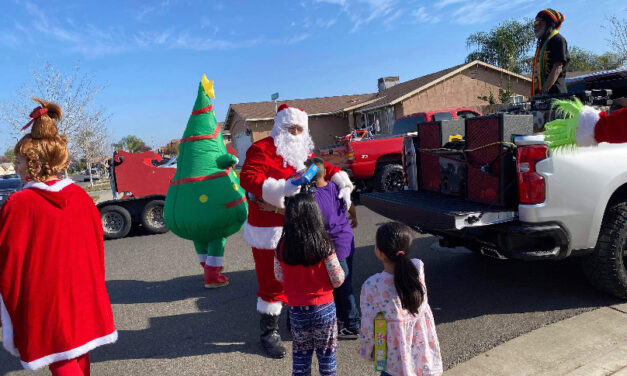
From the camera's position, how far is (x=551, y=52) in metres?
4.95

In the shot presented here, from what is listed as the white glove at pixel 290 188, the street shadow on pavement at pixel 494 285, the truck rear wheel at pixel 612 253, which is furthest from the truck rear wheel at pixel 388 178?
the white glove at pixel 290 188

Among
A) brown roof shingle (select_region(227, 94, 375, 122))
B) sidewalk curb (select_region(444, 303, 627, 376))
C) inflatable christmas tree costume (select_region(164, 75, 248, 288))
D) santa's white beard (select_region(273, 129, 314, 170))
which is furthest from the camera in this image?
brown roof shingle (select_region(227, 94, 375, 122))

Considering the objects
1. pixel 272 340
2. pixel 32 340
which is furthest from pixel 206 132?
pixel 32 340

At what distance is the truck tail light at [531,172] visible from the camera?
3562 millimetres

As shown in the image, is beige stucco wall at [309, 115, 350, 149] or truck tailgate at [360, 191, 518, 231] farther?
beige stucco wall at [309, 115, 350, 149]

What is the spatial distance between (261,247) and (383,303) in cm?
147

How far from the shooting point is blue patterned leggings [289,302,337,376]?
2.56 metres

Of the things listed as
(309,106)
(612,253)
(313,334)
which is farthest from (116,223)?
(309,106)

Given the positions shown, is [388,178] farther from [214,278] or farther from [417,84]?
[417,84]

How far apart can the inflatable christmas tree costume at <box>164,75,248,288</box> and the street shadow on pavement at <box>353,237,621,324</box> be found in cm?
155

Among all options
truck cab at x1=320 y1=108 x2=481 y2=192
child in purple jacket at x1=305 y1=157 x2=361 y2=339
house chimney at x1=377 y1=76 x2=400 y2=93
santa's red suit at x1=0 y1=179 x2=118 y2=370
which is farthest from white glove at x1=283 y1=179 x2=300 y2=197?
house chimney at x1=377 y1=76 x2=400 y2=93

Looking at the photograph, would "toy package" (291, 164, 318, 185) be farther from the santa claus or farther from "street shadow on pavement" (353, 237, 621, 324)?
"street shadow on pavement" (353, 237, 621, 324)

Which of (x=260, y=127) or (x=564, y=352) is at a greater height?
(x=260, y=127)

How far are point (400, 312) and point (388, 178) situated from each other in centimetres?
827
